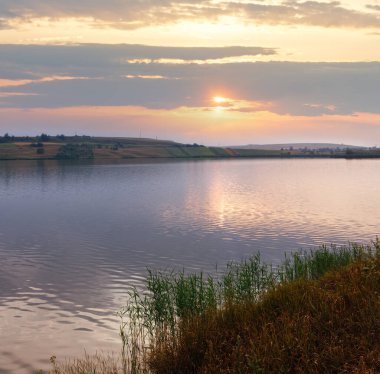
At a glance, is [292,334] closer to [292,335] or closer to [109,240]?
[292,335]

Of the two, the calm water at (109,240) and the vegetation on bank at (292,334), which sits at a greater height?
the vegetation on bank at (292,334)

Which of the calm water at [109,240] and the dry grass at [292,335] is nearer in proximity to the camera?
the dry grass at [292,335]

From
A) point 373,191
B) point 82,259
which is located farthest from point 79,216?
point 373,191

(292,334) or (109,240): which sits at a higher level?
(292,334)

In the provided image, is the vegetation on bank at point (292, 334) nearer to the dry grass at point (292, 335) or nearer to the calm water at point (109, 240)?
the dry grass at point (292, 335)

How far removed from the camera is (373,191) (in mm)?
107000

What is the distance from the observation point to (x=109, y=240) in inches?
2067

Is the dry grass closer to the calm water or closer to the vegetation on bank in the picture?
the vegetation on bank

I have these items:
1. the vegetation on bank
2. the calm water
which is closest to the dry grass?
the vegetation on bank

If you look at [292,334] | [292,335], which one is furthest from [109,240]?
[292,335]

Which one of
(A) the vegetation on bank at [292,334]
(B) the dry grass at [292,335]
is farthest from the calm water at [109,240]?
(B) the dry grass at [292,335]

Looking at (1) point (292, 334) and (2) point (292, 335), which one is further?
(1) point (292, 334)

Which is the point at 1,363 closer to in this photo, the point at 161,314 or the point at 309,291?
the point at 161,314

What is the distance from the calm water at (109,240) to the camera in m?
25.3
